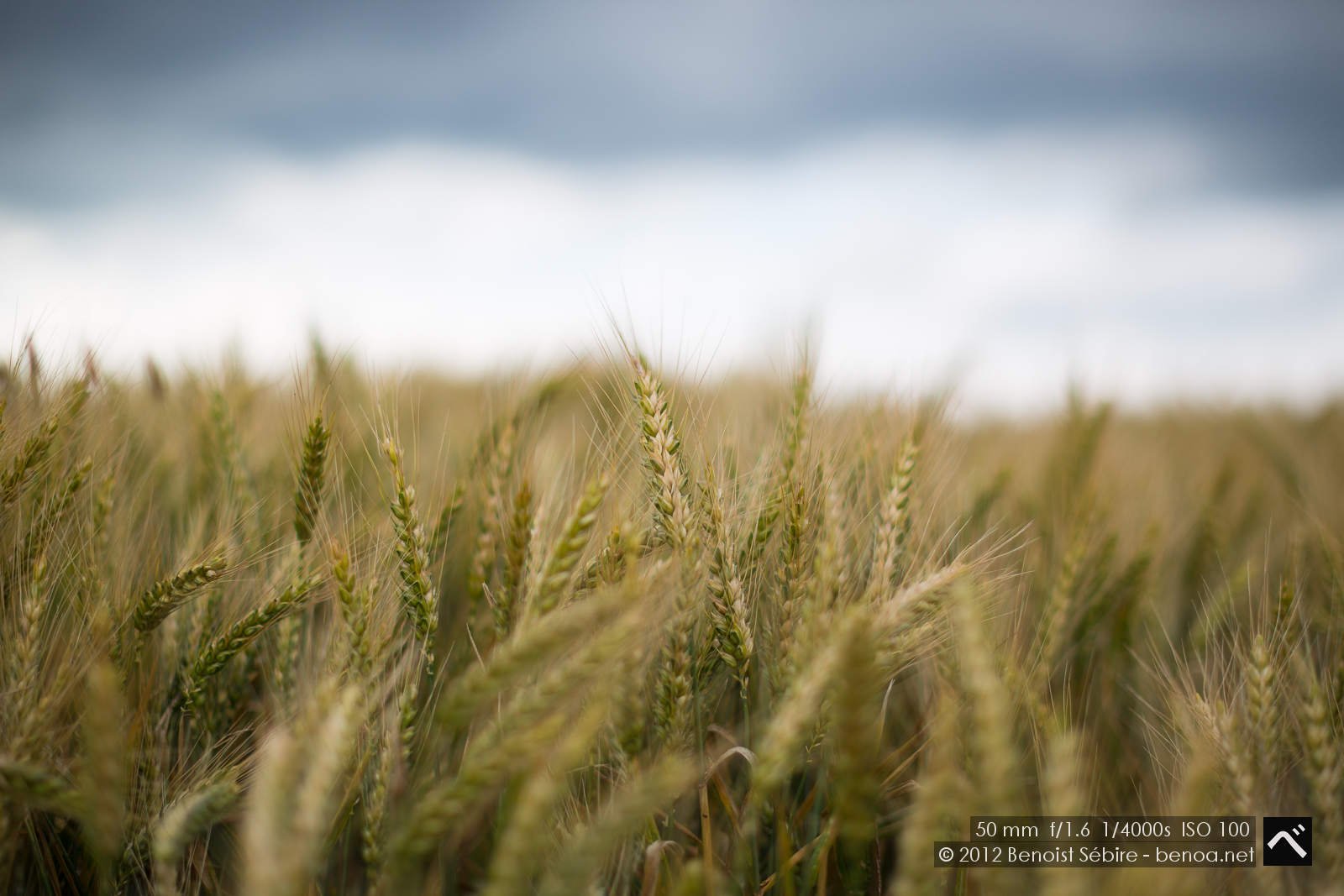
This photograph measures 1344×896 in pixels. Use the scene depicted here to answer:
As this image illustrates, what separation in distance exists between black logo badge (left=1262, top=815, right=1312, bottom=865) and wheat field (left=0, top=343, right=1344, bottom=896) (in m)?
0.03

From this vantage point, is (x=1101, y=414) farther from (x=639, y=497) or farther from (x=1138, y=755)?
(x=639, y=497)

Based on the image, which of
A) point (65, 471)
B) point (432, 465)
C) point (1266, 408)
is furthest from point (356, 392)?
point (1266, 408)

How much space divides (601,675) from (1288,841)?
121 cm

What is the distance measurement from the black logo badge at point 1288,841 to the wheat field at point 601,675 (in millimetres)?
31

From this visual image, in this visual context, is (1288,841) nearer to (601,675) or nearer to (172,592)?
(601,675)

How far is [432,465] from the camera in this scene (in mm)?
2908

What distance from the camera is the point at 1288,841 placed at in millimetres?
1079

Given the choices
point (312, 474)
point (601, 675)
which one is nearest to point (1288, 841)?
point (601, 675)

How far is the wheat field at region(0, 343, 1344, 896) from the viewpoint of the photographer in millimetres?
791

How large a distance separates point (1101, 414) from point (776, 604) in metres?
2.18

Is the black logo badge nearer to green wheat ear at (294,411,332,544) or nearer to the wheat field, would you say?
the wheat field

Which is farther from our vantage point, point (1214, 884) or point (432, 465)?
point (432, 465)

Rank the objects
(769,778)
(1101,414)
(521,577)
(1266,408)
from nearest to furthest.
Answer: (769,778) → (521,577) → (1101,414) → (1266,408)

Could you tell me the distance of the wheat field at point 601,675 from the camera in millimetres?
791
